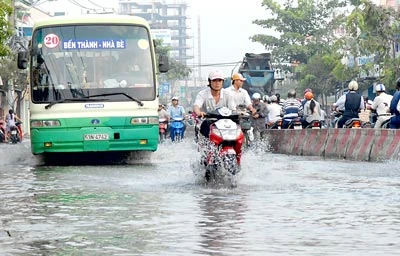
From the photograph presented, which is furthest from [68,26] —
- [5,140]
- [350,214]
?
[5,140]

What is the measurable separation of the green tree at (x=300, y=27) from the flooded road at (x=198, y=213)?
66.6 meters

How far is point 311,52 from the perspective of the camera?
8388 centimetres

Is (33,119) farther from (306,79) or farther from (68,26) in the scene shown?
(306,79)

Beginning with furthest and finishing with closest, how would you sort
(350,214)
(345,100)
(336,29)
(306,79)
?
(336,29) < (306,79) < (345,100) < (350,214)

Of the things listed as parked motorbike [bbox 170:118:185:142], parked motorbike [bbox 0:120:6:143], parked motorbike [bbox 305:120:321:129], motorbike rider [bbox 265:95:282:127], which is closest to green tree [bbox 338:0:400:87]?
parked motorbike [bbox 170:118:185:142]

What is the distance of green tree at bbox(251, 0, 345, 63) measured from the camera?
8388 cm

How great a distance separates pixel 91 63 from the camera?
68.5 ft

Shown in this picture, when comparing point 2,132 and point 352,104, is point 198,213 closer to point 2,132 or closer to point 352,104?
point 352,104

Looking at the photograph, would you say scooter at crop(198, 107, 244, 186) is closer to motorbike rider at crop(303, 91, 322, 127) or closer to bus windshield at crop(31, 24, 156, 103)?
bus windshield at crop(31, 24, 156, 103)

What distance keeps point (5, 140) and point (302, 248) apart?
4212 centimetres

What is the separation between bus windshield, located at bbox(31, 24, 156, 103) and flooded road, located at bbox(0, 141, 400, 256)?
317 cm

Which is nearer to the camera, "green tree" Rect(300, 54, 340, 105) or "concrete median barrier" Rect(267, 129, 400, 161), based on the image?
"concrete median barrier" Rect(267, 129, 400, 161)

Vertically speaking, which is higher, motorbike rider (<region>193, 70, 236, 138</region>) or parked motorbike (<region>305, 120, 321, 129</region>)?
motorbike rider (<region>193, 70, 236, 138</region>)

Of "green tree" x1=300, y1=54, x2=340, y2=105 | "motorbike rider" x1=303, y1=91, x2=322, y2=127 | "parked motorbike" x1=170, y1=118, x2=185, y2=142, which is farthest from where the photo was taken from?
"green tree" x1=300, y1=54, x2=340, y2=105
